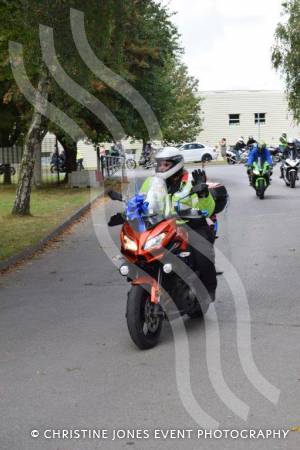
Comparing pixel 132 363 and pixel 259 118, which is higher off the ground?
pixel 259 118

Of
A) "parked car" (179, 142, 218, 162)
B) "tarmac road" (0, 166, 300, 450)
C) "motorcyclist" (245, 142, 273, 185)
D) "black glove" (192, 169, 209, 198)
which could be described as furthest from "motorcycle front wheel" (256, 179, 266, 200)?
"parked car" (179, 142, 218, 162)

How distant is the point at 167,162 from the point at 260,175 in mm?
15379

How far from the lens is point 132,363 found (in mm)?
6379

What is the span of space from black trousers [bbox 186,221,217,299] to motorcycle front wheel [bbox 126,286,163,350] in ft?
2.50

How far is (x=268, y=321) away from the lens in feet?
25.4

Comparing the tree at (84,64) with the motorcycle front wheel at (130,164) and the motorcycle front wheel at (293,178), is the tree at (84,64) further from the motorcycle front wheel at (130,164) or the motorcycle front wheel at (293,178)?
the motorcycle front wheel at (130,164)

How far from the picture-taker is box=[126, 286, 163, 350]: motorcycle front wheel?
6.62 meters

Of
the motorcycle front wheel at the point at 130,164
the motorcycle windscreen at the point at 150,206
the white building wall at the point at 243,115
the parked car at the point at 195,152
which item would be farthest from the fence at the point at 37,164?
the white building wall at the point at 243,115

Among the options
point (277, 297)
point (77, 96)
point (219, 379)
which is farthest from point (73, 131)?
point (219, 379)

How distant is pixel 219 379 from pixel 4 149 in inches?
1118

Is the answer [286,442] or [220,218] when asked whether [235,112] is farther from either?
[286,442]

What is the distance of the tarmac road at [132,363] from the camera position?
4.94 m

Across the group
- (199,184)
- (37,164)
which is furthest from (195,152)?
(199,184)

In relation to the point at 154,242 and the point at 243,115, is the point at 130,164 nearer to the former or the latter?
the point at 243,115
